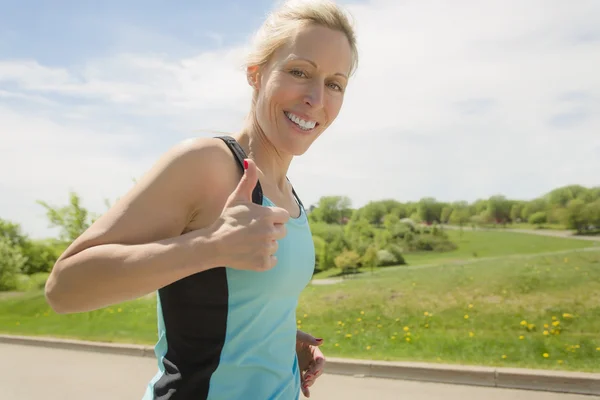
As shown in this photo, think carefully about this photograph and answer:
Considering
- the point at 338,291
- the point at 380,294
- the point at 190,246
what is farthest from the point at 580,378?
the point at 190,246

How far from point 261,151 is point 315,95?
8.7 inches

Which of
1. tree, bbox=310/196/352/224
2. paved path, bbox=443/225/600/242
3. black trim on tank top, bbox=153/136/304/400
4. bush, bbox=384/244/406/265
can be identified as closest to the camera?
black trim on tank top, bbox=153/136/304/400

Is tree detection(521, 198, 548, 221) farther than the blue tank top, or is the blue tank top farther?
tree detection(521, 198, 548, 221)

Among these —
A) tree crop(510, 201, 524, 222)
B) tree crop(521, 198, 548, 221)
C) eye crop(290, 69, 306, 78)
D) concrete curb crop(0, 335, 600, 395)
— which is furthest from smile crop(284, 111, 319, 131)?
tree crop(510, 201, 524, 222)

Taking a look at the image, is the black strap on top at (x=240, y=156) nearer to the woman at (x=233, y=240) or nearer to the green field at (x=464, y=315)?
the woman at (x=233, y=240)

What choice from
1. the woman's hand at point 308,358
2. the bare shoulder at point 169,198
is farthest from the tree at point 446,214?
the bare shoulder at point 169,198

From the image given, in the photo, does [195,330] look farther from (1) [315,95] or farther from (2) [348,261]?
(2) [348,261]

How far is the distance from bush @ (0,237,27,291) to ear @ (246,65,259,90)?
18.0 m

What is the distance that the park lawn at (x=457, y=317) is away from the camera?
7.23m

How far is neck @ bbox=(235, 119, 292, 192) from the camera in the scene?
1.67m

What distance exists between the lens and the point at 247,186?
1.31 metres

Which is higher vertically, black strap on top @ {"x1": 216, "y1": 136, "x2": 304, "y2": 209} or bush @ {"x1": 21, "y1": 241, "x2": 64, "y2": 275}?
black strap on top @ {"x1": 216, "y1": 136, "x2": 304, "y2": 209}

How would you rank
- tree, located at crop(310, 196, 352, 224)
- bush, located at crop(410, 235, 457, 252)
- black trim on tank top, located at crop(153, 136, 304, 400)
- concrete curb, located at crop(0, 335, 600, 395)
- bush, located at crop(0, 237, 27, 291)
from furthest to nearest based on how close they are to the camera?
bush, located at crop(0, 237, 27, 291)
tree, located at crop(310, 196, 352, 224)
bush, located at crop(410, 235, 457, 252)
concrete curb, located at crop(0, 335, 600, 395)
black trim on tank top, located at crop(153, 136, 304, 400)

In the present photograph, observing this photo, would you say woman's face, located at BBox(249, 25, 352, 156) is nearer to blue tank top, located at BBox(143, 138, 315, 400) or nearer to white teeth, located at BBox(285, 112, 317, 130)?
white teeth, located at BBox(285, 112, 317, 130)
